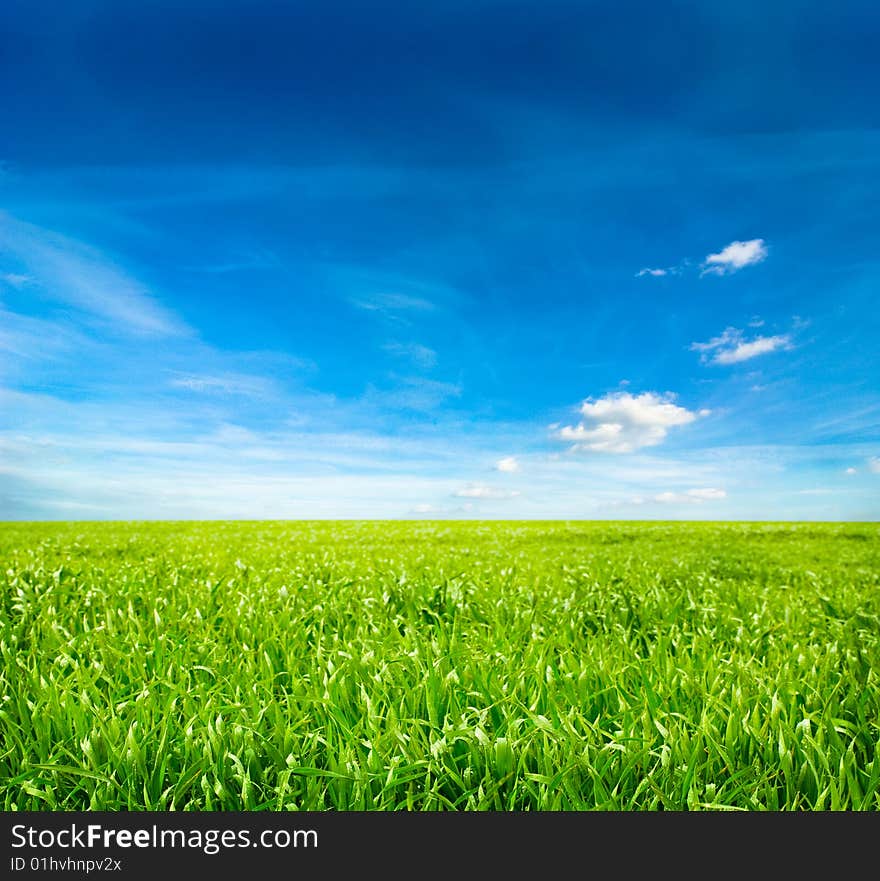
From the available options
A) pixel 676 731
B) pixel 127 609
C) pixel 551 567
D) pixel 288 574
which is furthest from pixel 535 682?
pixel 551 567

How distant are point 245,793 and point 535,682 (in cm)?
208

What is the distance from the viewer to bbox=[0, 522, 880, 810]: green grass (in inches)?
120

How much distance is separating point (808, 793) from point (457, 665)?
231 cm

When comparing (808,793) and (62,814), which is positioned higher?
(62,814)

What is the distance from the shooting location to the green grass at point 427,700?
120 inches

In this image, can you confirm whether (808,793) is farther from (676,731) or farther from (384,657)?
(384,657)

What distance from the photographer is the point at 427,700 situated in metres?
3.67

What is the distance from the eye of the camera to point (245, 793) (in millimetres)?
2904

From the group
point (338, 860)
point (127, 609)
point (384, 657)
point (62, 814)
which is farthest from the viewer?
point (127, 609)

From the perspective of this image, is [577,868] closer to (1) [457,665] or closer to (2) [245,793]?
(2) [245,793]

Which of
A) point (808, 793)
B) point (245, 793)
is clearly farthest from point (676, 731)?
point (245, 793)

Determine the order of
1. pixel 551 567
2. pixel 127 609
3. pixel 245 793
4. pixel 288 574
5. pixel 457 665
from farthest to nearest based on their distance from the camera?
pixel 551 567 < pixel 288 574 < pixel 127 609 < pixel 457 665 < pixel 245 793

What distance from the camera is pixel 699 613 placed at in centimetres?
711

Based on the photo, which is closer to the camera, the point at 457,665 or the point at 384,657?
the point at 457,665
